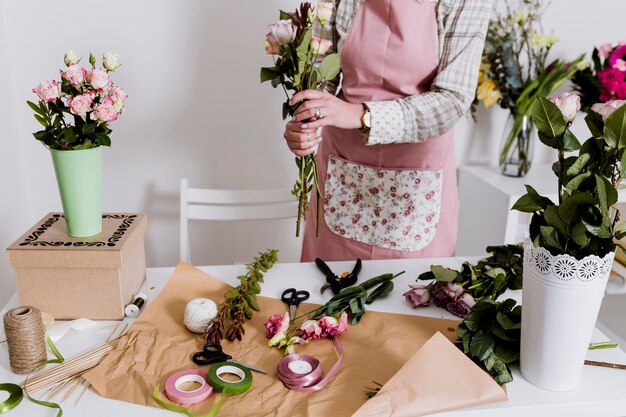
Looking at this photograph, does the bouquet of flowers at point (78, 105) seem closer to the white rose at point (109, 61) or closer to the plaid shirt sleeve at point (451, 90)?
the white rose at point (109, 61)

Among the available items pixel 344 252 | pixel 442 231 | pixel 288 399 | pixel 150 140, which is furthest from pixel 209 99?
pixel 288 399

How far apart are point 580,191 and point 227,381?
23.1 inches

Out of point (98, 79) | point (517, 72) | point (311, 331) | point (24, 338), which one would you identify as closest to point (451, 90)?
point (311, 331)

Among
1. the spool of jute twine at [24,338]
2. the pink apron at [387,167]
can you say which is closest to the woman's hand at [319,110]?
the pink apron at [387,167]

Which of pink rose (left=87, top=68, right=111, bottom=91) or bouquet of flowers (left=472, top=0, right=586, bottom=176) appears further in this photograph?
bouquet of flowers (left=472, top=0, right=586, bottom=176)

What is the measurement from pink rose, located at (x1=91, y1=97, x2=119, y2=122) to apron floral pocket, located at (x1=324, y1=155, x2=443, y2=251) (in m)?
0.66

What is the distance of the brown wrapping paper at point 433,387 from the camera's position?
0.78 m

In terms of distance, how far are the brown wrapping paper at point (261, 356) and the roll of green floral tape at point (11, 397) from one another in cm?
10

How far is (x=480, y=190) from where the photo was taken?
2.10 metres

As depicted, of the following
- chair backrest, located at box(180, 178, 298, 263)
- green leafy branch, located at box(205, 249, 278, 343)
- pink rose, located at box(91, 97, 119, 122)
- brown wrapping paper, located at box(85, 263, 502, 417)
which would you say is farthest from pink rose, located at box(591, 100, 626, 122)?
chair backrest, located at box(180, 178, 298, 263)

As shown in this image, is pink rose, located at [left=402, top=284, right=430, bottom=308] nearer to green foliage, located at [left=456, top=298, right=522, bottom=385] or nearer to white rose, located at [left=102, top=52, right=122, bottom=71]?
green foliage, located at [left=456, top=298, right=522, bottom=385]

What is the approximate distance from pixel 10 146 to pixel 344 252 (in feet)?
4.03

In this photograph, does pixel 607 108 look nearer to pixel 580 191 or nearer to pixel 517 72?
pixel 580 191

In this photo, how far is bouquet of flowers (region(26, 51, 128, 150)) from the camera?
94cm
